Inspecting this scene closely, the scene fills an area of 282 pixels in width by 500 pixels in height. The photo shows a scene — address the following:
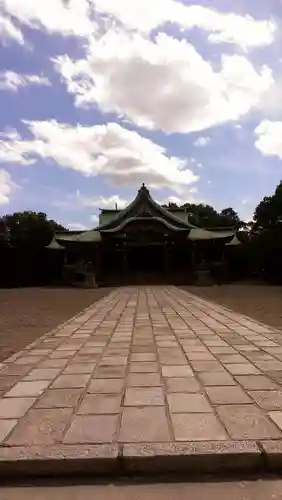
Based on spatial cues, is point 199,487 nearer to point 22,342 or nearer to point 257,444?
point 257,444

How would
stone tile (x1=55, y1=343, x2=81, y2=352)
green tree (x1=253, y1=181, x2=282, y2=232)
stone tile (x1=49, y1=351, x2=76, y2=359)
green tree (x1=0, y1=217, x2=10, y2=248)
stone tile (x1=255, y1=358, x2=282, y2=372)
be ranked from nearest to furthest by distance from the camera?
stone tile (x1=255, y1=358, x2=282, y2=372), stone tile (x1=49, y1=351, x2=76, y2=359), stone tile (x1=55, y1=343, x2=81, y2=352), green tree (x1=253, y1=181, x2=282, y2=232), green tree (x1=0, y1=217, x2=10, y2=248)

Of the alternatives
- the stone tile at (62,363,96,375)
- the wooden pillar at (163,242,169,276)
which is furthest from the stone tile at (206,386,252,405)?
the wooden pillar at (163,242,169,276)

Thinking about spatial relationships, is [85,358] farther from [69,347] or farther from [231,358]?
[231,358]

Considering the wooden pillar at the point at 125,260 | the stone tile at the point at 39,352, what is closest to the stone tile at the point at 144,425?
the stone tile at the point at 39,352

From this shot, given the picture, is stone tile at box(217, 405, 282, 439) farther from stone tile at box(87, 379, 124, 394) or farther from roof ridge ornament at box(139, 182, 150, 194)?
roof ridge ornament at box(139, 182, 150, 194)

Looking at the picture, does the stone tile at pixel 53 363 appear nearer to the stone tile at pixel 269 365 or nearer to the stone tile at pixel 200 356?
the stone tile at pixel 200 356

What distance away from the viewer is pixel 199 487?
84.0 inches

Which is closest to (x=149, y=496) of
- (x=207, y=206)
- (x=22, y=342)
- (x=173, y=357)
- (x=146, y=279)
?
(x=173, y=357)

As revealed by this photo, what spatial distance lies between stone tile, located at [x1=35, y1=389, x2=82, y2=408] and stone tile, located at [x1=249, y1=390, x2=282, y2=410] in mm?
1317

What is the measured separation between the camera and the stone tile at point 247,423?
254cm

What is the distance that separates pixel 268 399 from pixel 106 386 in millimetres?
1288

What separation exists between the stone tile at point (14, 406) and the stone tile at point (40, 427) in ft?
0.23

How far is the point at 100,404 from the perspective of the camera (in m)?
3.16

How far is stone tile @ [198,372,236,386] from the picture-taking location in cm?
369
